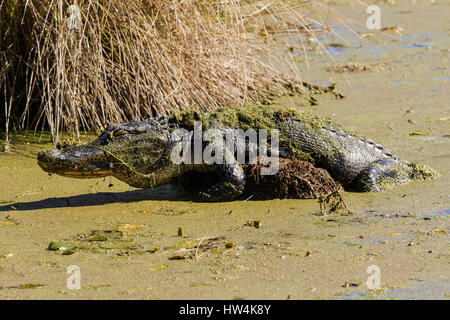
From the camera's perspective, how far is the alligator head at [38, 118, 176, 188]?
16.2 ft

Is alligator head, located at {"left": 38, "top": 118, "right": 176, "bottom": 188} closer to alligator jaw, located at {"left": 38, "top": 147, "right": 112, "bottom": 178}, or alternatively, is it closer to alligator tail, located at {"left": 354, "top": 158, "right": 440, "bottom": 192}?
alligator jaw, located at {"left": 38, "top": 147, "right": 112, "bottom": 178}

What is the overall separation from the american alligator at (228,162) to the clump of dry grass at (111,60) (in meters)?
1.25

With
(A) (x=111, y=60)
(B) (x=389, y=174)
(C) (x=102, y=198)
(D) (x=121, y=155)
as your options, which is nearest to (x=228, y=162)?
(D) (x=121, y=155)

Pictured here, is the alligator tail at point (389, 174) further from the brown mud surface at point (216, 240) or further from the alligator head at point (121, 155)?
the alligator head at point (121, 155)

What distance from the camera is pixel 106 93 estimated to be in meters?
6.59

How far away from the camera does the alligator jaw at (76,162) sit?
4887 mm

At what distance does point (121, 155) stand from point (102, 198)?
0.47 m

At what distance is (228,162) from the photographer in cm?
513

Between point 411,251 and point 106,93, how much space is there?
3.56m

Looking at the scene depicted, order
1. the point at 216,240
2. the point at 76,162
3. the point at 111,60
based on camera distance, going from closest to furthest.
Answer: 1. the point at 216,240
2. the point at 76,162
3. the point at 111,60

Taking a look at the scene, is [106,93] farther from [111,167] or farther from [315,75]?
[315,75]

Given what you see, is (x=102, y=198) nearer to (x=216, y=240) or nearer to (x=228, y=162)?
(x=228, y=162)

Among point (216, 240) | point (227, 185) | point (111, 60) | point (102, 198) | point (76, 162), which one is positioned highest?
point (111, 60)

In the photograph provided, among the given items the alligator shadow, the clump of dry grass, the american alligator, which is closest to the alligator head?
the american alligator
